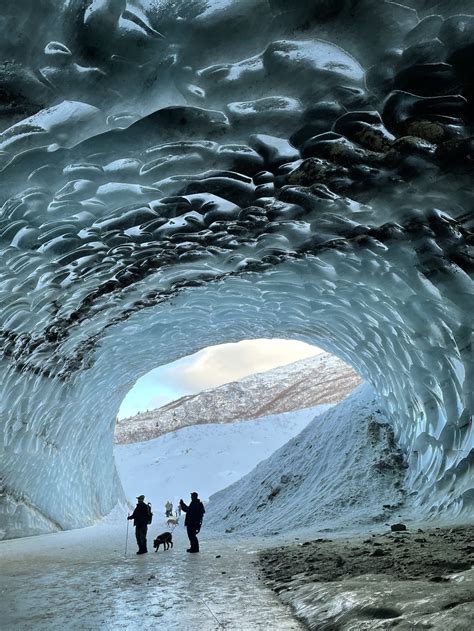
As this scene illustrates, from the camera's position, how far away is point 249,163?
568cm

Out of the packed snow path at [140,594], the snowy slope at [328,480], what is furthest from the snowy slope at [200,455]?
the packed snow path at [140,594]

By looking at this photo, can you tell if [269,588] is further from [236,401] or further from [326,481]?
[236,401]

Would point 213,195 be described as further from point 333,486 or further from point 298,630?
point 333,486

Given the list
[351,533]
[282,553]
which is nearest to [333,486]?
[351,533]

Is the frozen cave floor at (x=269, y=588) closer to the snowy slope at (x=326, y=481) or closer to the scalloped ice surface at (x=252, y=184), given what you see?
the scalloped ice surface at (x=252, y=184)

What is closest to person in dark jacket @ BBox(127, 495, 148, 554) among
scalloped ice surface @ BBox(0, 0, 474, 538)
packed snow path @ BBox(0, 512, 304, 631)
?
packed snow path @ BBox(0, 512, 304, 631)

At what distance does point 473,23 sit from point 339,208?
275 cm

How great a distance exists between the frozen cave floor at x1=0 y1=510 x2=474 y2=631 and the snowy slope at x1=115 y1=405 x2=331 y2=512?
30.4 metres

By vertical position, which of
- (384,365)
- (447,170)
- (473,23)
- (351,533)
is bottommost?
(351,533)

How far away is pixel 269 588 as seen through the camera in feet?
15.8

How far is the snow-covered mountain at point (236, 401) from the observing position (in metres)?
51.3

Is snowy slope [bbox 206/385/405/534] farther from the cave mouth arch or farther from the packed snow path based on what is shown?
the packed snow path

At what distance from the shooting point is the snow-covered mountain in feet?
168

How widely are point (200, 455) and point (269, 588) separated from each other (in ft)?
129
